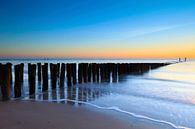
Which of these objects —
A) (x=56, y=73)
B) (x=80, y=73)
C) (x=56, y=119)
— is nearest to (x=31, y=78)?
(x=56, y=73)

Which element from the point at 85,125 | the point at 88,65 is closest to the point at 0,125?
the point at 85,125

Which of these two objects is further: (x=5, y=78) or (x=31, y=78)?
(x=31, y=78)

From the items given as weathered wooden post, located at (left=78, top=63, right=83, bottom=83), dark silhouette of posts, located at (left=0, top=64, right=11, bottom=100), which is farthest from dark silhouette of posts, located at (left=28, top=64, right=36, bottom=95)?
weathered wooden post, located at (left=78, top=63, right=83, bottom=83)

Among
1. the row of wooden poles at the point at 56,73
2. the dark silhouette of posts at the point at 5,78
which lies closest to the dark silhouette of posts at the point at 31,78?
the row of wooden poles at the point at 56,73

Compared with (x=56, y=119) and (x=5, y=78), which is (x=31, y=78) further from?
(x=56, y=119)

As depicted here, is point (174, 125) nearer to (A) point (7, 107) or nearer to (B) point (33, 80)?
(A) point (7, 107)

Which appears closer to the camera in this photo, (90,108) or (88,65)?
(90,108)

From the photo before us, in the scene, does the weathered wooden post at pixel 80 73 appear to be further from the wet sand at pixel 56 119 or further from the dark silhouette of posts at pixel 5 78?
the wet sand at pixel 56 119

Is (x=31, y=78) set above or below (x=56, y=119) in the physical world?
above

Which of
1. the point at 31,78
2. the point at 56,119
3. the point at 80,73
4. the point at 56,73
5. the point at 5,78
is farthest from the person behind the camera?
the point at 80,73

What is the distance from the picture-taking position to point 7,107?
22.6 ft

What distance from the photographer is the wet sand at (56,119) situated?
5117mm

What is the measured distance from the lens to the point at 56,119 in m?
5.67

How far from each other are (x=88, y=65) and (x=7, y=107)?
30.8ft
